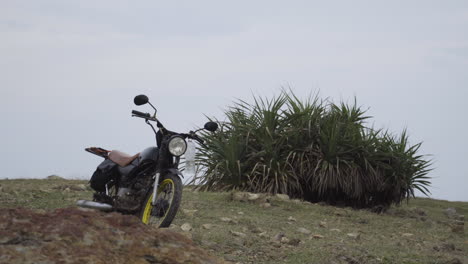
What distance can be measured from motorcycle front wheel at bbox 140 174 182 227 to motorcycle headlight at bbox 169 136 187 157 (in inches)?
9.6

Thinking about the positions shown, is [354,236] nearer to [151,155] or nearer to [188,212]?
[188,212]

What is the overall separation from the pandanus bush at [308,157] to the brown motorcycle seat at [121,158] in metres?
5.70

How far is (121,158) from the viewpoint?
25.5ft

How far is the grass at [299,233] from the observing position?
7.05 m

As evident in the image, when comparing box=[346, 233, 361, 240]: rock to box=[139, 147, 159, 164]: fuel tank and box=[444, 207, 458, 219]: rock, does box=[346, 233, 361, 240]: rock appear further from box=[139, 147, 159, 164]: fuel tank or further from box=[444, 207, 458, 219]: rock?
box=[444, 207, 458, 219]: rock

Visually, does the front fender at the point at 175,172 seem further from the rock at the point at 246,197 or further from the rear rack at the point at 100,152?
the rock at the point at 246,197

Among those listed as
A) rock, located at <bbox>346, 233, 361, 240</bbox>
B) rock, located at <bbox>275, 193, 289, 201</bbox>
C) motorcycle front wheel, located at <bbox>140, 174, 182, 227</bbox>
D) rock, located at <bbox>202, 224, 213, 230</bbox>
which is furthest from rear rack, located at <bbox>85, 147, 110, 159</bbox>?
rock, located at <bbox>275, 193, 289, 201</bbox>

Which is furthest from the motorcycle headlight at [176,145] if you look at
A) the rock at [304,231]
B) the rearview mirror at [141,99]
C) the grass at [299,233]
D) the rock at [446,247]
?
the rock at [446,247]

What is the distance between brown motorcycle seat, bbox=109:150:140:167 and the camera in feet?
25.2

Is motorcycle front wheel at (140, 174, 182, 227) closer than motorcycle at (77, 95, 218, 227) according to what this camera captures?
Yes

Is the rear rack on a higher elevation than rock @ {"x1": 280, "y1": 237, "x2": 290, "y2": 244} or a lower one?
higher

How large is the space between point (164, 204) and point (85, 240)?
10.8 feet

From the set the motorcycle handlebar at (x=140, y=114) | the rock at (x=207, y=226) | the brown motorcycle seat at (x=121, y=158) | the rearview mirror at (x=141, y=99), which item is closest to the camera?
the rearview mirror at (x=141, y=99)

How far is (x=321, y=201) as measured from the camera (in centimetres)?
1395
